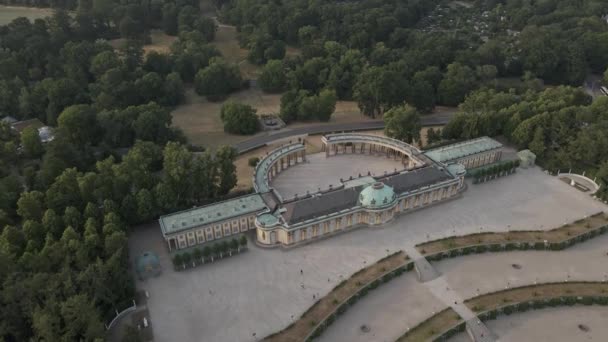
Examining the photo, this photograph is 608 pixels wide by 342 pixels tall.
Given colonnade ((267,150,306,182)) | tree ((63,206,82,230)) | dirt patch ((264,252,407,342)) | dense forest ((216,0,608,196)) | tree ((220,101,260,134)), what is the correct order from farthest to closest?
tree ((220,101,260,134)) → dense forest ((216,0,608,196)) → colonnade ((267,150,306,182)) → tree ((63,206,82,230)) → dirt patch ((264,252,407,342))

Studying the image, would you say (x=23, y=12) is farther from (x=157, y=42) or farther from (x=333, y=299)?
(x=333, y=299)

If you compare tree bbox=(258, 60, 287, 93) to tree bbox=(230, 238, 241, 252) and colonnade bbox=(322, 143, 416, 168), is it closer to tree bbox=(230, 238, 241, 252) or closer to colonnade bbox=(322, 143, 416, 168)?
colonnade bbox=(322, 143, 416, 168)

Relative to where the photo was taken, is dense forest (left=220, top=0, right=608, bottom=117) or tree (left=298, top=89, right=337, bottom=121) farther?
dense forest (left=220, top=0, right=608, bottom=117)

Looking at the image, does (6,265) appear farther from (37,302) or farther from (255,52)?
(255,52)

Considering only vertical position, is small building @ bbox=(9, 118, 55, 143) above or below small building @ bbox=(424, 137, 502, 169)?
below

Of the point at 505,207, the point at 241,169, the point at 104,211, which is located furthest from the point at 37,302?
the point at 505,207

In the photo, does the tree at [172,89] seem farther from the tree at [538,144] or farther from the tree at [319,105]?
the tree at [538,144]

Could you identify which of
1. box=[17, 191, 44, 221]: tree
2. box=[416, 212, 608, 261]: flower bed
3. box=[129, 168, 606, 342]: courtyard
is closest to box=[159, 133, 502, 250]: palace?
box=[129, 168, 606, 342]: courtyard
